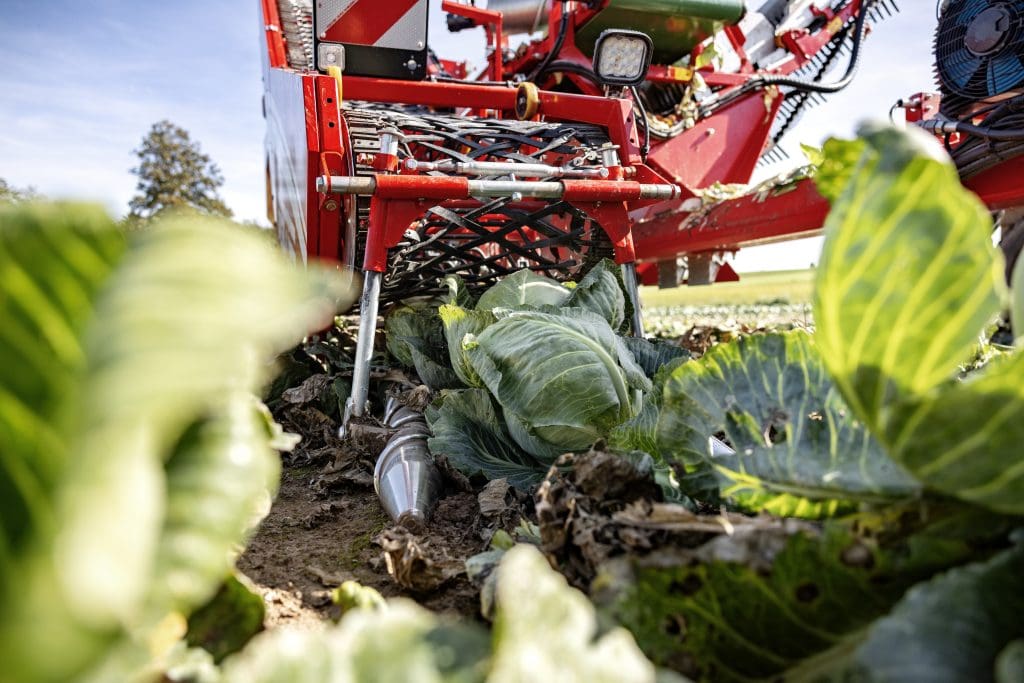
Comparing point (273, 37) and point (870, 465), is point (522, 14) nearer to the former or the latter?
point (273, 37)

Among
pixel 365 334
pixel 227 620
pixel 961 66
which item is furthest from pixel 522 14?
pixel 227 620

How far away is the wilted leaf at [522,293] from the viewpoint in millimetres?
1959

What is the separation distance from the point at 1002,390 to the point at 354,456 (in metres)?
1.62

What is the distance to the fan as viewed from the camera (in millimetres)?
2748

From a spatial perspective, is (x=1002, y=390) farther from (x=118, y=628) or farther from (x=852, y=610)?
(x=118, y=628)

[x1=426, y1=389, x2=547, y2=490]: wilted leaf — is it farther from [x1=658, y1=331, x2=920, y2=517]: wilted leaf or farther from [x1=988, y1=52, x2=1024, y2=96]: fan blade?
[x1=988, y1=52, x2=1024, y2=96]: fan blade

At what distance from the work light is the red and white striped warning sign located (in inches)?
29.9

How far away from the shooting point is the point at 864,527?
60 centimetres

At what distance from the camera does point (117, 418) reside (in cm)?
26

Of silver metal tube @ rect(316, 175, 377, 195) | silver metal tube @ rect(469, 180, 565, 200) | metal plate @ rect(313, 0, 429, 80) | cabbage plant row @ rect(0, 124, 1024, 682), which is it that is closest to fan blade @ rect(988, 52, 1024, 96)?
silver metal tube @ rect(469, 180, 565, 200)

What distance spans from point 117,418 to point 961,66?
145 inches

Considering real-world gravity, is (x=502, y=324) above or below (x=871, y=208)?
below

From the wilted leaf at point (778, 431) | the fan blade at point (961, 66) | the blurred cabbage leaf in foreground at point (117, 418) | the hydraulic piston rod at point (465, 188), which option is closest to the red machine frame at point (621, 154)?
the hydraulic piston rod at point (465, 188)

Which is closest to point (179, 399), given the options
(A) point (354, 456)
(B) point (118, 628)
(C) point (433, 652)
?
(B) point (118, 628)
